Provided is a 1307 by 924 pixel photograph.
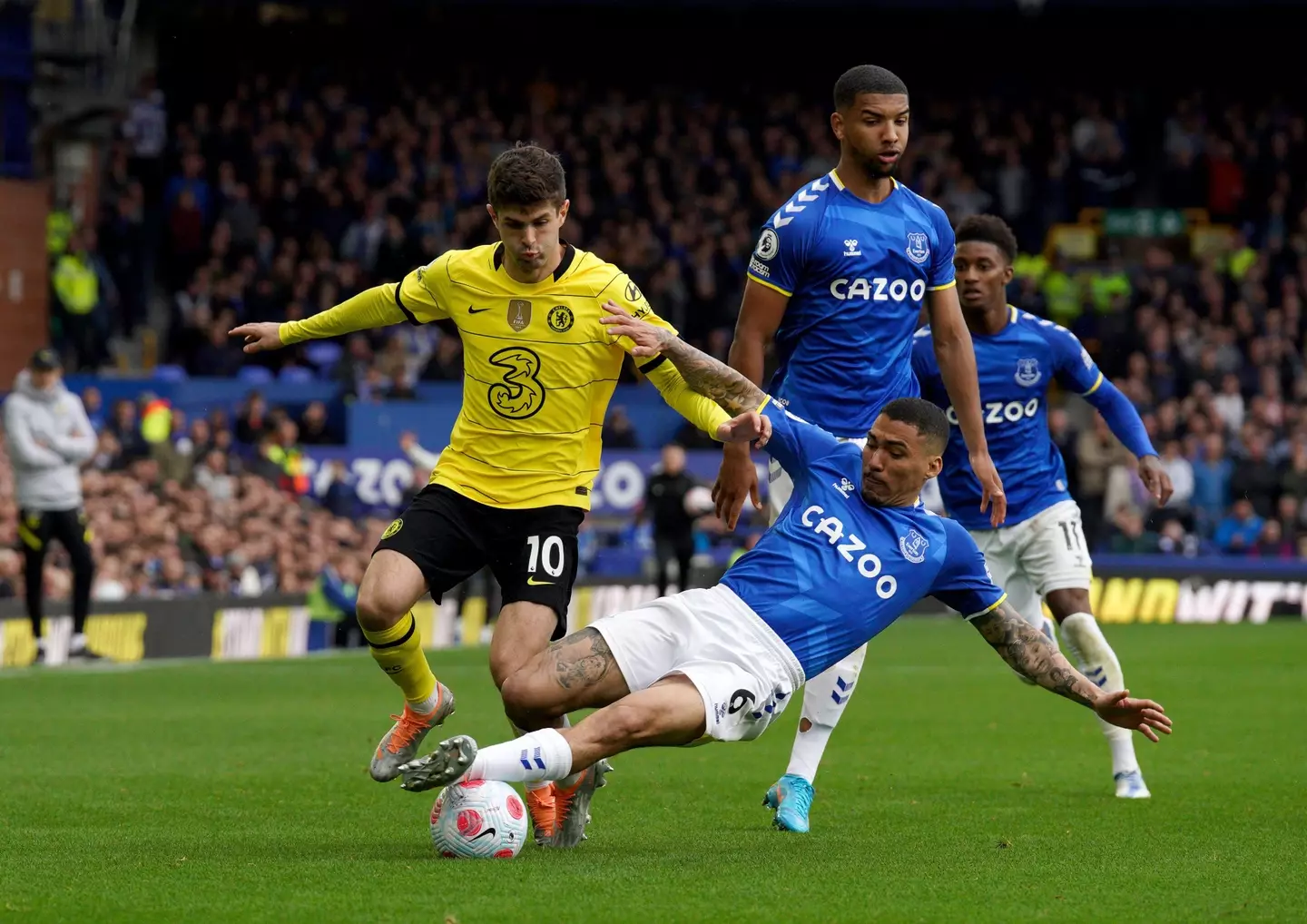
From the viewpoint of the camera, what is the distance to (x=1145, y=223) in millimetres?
32281

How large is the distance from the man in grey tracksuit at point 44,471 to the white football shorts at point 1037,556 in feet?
27.4

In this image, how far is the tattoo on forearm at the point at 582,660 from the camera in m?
6.79

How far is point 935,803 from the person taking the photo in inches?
346

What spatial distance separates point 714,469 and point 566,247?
1703 cm

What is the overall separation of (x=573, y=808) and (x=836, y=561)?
131cm

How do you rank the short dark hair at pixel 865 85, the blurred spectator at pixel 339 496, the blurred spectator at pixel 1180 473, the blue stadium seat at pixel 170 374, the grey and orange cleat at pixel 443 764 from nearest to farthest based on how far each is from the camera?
the grey and orange cleat at pixel 443 764
the short dark hair at pixel 865 85
the blurred spectator at pixel 339 496
the blue stadium seat at pixel 170 374
the blurred spectator at pixel 1180 473

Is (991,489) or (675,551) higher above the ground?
(991,489)

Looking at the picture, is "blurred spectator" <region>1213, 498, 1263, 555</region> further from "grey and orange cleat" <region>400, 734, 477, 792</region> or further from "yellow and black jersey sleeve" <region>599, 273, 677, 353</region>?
"grey and orange cleat" <region>400, 734, 477, 792</region>

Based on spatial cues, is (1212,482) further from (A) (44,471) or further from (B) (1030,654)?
(B) (1030,654)

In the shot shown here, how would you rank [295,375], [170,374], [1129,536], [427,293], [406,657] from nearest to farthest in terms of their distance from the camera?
[406,657] → [427,293] → [170,374] → [1129,536] → [295,375]

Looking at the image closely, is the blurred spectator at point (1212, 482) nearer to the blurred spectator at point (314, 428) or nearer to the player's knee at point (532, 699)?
the blurred spectator at point (314, 428)

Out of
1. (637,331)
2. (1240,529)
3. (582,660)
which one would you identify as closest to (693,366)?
(637,331)

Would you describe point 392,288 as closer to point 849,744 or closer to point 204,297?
point 849,744

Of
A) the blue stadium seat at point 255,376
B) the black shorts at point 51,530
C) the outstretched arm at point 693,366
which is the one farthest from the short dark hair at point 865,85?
the blue stadium seat at point 255,376
